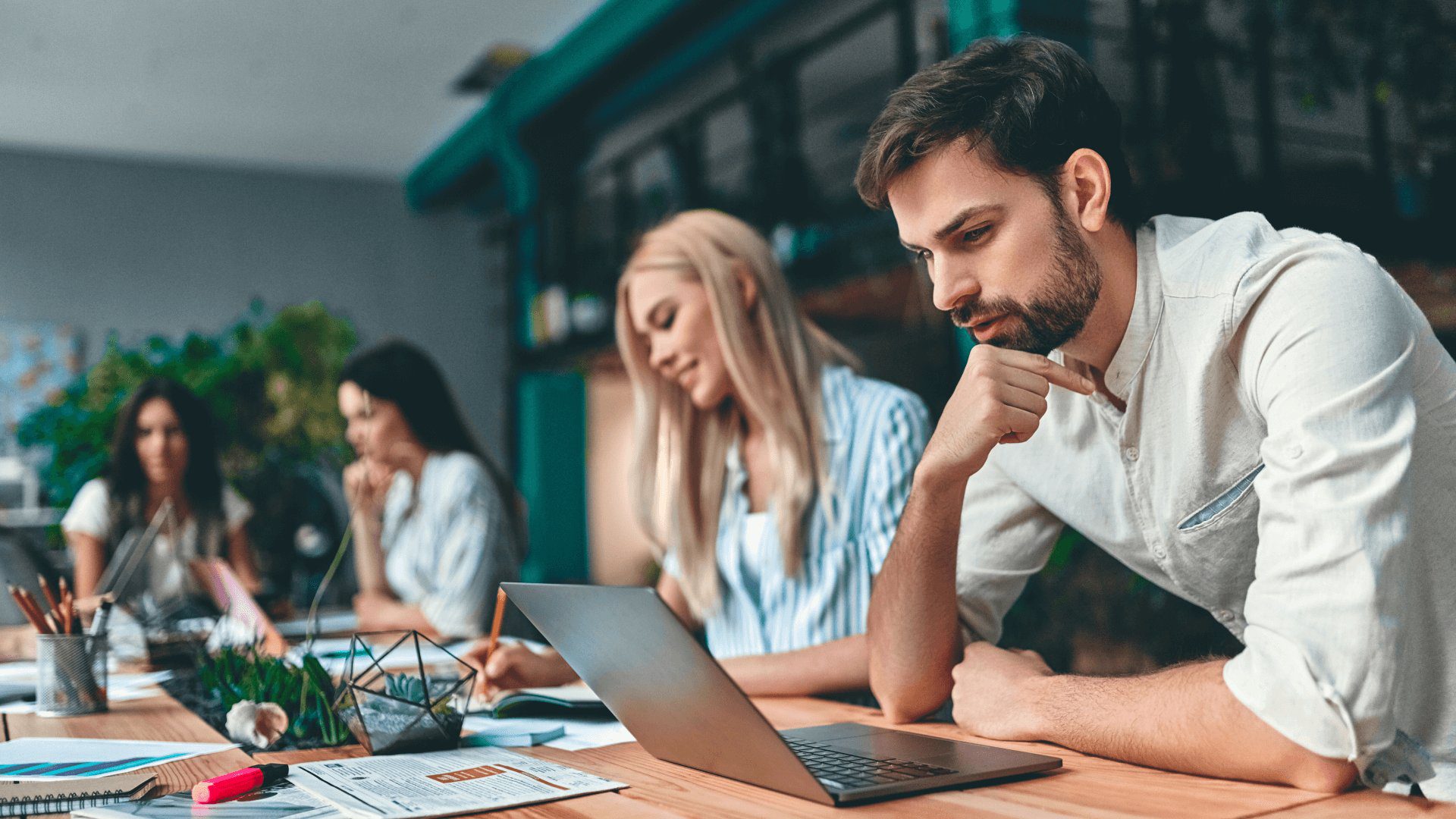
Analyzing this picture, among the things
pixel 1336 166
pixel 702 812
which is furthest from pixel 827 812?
pixel 1336 166

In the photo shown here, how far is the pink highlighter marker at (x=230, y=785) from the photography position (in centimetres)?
90

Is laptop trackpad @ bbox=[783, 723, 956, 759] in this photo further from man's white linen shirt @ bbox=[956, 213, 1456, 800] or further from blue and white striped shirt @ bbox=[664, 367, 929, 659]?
blue and white striped shirt @ bbox=[664, 367, 929, 659]

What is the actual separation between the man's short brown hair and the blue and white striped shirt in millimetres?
668

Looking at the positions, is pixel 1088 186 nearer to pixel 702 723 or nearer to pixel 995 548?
pixel 995 548

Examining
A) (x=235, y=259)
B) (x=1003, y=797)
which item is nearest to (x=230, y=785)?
(x=1003, y=797)

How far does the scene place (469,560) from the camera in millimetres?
3080

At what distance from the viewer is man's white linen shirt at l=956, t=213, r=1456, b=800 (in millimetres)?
862

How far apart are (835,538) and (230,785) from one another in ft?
3.66

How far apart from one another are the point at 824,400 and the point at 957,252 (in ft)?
2.58

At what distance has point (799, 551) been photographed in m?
1.87

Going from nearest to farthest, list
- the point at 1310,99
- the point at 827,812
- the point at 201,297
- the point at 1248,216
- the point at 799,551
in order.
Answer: the point at 827,812, the point at 1248,216, the point at 799,551, the point at 1310,99, the point at 201,297

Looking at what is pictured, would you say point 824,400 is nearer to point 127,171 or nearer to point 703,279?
point 703,279

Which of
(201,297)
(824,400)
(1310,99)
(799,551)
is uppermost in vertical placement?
(201,297)

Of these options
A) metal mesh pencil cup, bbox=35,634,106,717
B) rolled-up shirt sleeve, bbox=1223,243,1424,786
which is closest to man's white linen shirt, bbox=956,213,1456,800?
rolled-up shirt sleeve, bbox=1223,243,1424,786
